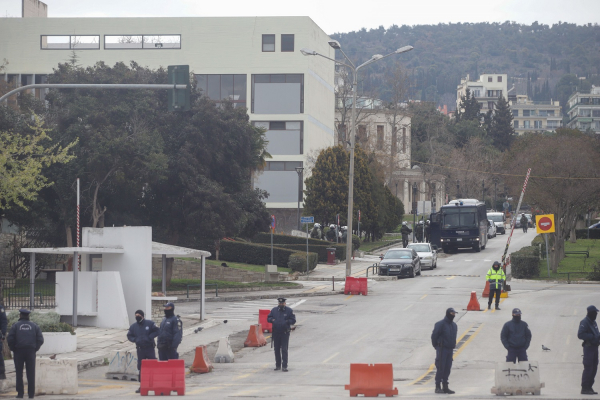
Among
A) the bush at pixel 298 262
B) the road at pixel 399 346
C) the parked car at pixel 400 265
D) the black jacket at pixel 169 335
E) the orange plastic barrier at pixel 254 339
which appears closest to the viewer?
the road at pixel 399 346

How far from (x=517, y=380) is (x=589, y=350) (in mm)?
1366

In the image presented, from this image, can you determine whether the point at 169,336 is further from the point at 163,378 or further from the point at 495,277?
the point at 495,277

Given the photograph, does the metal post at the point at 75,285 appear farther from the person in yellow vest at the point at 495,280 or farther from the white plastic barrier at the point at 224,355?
the person in yellow vest at the point at 495,280

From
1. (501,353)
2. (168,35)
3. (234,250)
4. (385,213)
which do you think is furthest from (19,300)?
(168,35)

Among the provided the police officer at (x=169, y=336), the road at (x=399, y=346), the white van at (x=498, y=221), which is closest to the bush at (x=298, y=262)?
the road at (x=399, y=346)

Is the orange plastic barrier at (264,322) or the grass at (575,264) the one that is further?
the grass at (575,264)

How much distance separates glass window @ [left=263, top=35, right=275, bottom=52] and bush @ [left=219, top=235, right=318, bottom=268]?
88.1ft

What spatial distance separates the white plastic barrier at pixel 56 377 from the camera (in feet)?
48.5

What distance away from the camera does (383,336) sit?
22.3m

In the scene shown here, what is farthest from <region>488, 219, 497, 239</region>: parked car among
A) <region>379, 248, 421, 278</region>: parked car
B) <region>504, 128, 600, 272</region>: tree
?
<region>379, 248, 421, 278</region>: parked car

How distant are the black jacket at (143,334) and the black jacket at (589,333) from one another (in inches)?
311

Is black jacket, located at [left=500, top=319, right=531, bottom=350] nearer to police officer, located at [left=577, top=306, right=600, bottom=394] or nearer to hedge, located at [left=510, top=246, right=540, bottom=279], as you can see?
police officer, located at [left=577, top=306, right=600, bottom=394]

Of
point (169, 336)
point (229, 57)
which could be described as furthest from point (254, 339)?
point (229, 57)

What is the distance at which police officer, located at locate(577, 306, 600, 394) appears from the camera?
46.1ft
